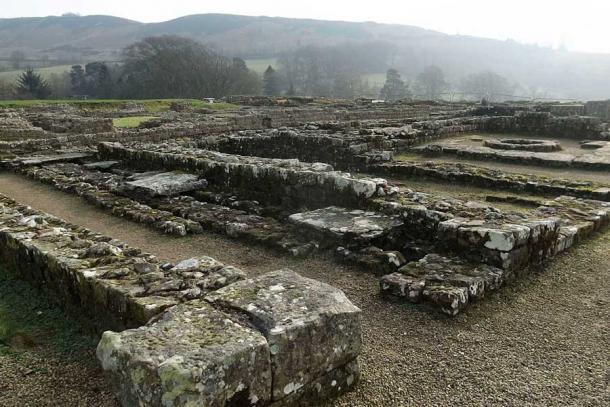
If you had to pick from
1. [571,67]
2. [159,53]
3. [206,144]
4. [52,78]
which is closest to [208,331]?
[206,144]

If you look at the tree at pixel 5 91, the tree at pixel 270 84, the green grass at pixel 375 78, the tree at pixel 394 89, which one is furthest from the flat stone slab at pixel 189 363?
the green grass at pixel 375 78

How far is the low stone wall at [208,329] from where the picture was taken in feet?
9.66

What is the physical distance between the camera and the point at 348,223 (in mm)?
6867

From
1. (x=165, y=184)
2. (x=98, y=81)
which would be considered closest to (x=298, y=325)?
(x=165, y=184)

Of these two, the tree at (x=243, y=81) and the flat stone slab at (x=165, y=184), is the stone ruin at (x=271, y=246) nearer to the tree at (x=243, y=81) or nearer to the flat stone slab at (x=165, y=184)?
the flat stone slab at (x=165, y=184)

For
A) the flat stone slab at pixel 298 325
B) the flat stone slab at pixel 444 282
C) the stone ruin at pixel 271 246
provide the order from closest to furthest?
the stone ruin at pixel 271 246 < the flat stone slab at pixel 298 325 < the flat stone slab at pixel 444 282

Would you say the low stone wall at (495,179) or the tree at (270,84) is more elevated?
the tree at (270,84)

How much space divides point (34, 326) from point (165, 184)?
5.38 metres

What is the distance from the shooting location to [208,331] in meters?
3.27

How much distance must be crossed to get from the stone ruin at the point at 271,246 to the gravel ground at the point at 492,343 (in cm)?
19

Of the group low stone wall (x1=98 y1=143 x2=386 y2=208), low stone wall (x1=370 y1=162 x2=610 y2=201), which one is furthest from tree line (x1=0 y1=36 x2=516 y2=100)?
low stone wall (x1=370 y1=162 x2=610 y2=201)

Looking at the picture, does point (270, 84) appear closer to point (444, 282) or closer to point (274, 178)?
point (274, 178)

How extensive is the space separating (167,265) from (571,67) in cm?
20004

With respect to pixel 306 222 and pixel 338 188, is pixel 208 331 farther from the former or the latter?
pixel 338 188
